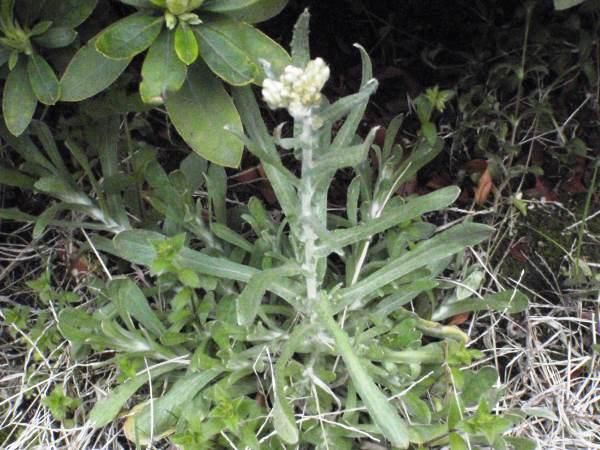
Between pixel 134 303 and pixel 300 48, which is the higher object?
pixel 300 48

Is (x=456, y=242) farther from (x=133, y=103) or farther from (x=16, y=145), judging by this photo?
(x=16, y=145)

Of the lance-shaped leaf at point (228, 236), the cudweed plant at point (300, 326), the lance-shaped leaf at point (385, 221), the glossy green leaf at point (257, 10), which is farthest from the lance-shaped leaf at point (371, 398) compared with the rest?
the glossy green leaf at point (257, 10)

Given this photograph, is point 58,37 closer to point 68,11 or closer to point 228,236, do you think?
point 68,11

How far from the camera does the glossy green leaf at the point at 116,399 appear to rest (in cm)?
139

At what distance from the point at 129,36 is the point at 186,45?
89 mm

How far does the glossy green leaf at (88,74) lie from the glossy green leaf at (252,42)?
166 mm

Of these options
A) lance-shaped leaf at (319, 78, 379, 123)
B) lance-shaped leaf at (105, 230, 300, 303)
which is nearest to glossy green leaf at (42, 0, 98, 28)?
lance-shaped leaf at (105, 230, 300, 303)

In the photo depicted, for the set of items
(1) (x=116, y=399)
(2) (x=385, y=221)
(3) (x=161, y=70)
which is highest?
(3) (x=161, y=70)

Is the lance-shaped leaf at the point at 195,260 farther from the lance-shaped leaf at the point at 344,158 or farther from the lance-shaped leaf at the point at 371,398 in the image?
the lance-shaped leaf at the point at 344,158

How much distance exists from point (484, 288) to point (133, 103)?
0.82 metres

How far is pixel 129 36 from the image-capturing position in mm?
1169

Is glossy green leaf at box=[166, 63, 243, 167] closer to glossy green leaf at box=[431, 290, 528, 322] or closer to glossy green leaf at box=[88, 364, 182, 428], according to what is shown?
glossy green leaf at box=[88, 364, 182, 428]

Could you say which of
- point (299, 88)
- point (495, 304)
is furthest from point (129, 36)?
point (495, 304)

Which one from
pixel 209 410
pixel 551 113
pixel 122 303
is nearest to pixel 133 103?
pixel 122 303
